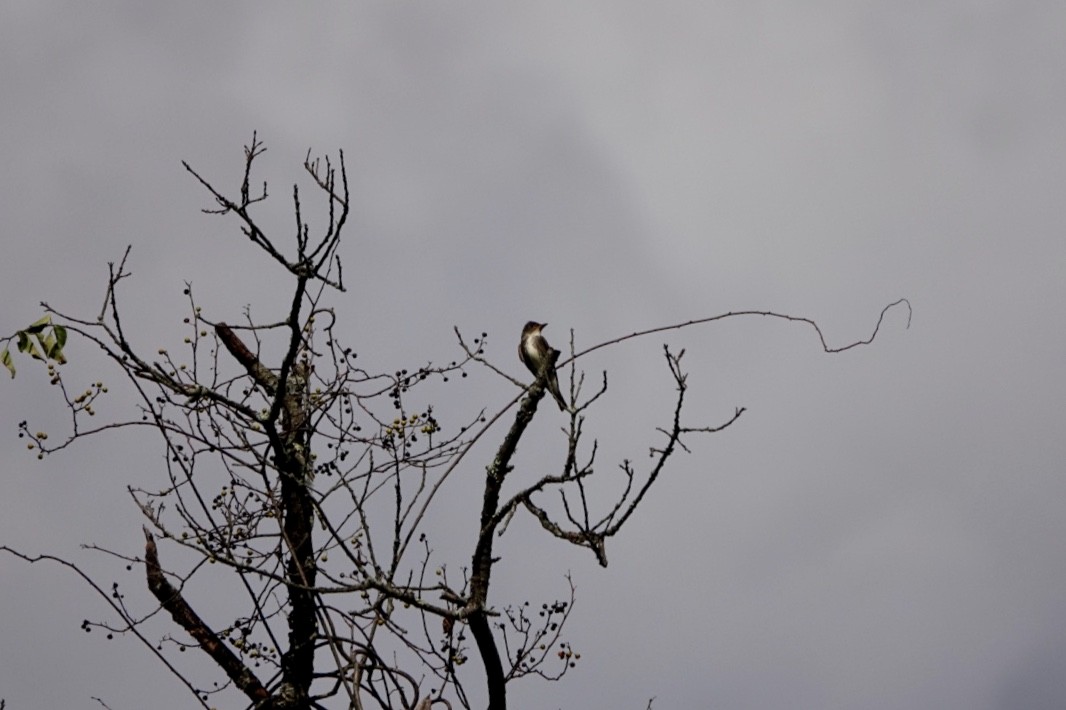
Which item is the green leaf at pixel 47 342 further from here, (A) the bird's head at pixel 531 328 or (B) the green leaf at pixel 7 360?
(A) the bird's head at pixel 531 328

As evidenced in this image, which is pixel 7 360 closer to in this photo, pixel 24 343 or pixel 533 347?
pixel 24 343

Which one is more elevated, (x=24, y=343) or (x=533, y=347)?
(x=533, y=347)

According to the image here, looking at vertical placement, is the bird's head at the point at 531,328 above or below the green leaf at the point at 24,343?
above

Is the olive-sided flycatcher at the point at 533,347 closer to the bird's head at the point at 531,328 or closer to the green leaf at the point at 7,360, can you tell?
the bird's head at the point at 531,328

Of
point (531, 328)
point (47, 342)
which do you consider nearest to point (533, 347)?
point (531, 328)

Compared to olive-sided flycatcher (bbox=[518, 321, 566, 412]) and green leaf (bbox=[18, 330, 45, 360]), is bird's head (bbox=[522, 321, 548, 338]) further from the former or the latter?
green leaf (bbox=[18, 330, 45, 360])

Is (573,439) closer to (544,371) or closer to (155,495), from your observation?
(544,371)

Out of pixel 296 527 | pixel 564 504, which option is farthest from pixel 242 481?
pixel 564 504

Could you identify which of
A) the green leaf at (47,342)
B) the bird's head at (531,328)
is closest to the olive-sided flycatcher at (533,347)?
the bird's head at (531,328)

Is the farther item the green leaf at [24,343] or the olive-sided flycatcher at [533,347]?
the olive-sided flycatcher at [533,347]

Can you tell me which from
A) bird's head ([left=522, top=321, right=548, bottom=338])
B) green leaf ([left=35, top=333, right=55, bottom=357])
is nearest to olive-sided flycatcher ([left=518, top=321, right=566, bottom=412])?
bird's head ([left=522, top=321, right=548, bottom=338])

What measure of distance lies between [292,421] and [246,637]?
4.02 feet

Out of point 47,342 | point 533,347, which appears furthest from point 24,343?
point 533,347

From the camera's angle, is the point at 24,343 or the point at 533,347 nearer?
the point at 24,343
